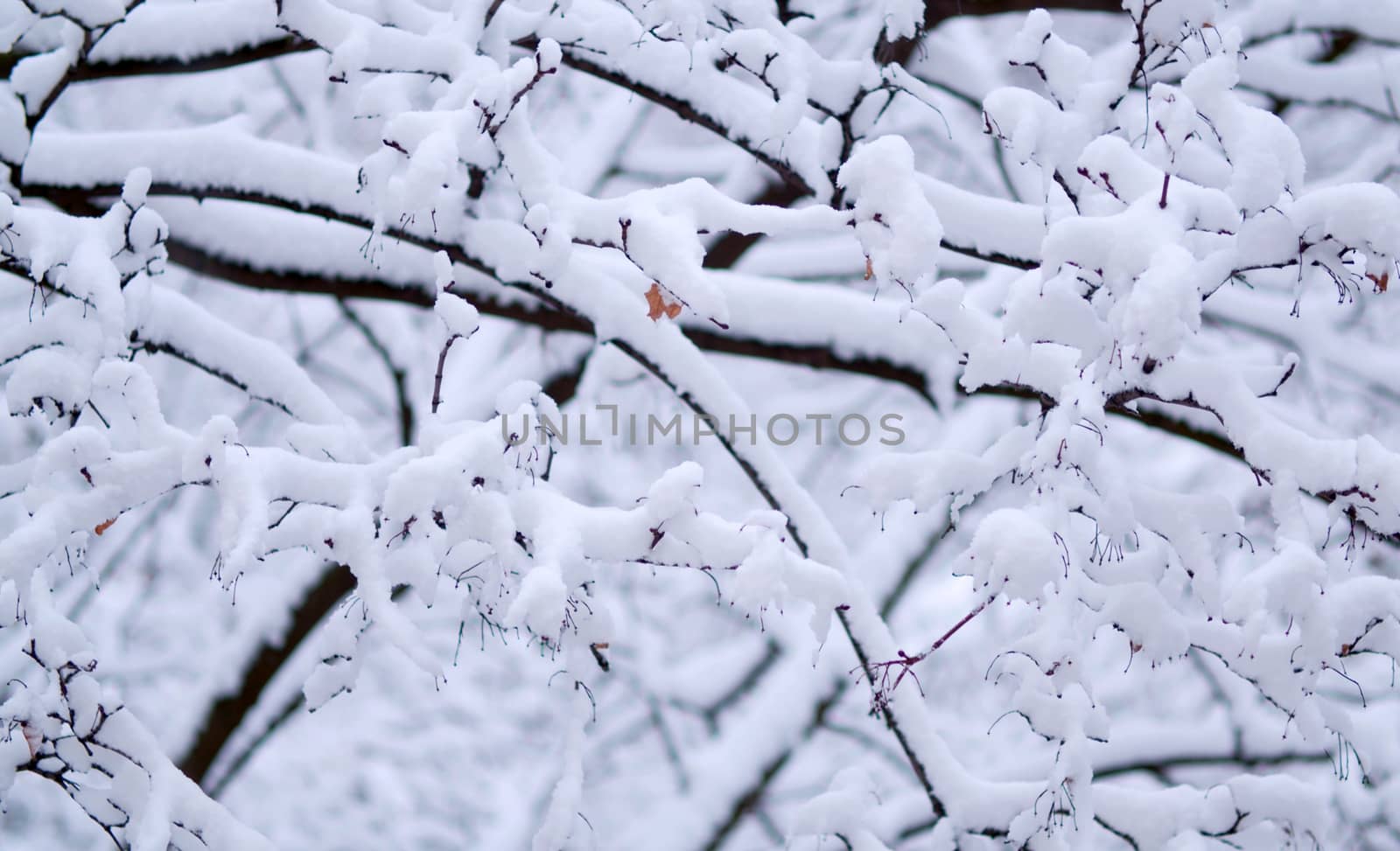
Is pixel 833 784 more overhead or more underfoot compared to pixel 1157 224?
more underfoot

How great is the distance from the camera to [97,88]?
19.6 feet

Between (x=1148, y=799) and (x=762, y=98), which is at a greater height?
(x=762, y=98)

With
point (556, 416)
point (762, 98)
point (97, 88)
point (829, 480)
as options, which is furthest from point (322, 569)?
point (97, 88)

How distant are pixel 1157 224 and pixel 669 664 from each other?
16.7 ft

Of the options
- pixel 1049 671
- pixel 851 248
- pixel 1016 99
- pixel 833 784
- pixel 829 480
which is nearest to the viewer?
pixel 1049 671

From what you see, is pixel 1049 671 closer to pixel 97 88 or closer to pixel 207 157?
pixel 207 157

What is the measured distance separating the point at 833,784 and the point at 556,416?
4.30 feet

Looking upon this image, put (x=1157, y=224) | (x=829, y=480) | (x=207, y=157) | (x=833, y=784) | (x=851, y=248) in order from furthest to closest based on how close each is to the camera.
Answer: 1. (x=829, y=480)
2. (x=851, y=248)
3. (x=207, y=157)
4. (x=833, y=784)
5. (x=1157, y=224)

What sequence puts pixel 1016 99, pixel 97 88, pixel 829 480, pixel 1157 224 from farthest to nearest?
pixel 829 480 → pixel 97 88 → pixel 1016 99 → pixel 1157 224

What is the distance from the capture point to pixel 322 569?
3.77m

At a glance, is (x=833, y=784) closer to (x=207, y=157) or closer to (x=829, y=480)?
(x=207, y=157)

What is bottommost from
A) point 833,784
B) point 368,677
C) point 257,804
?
point 257,804

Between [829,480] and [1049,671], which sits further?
[829,480]

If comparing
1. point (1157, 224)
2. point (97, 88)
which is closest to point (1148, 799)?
point (1157, 224)
